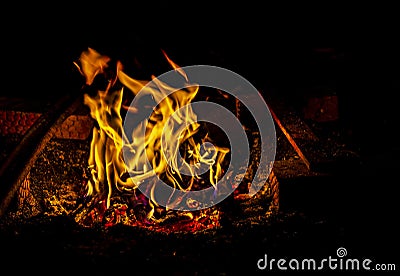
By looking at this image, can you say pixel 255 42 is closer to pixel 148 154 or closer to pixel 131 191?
pixel 148 154

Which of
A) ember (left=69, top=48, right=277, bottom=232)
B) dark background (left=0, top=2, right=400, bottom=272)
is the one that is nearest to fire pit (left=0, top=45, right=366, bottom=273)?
ember (left=69, top=48, right=277, bottom=232)

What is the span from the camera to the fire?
2934 mm

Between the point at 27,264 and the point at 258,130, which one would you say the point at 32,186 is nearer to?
the point at 27,264

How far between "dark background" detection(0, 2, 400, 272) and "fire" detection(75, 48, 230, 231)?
147mm

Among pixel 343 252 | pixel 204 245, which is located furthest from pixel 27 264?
pixel 343 252

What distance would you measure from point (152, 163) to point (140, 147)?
0.14 meters

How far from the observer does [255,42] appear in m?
3.07

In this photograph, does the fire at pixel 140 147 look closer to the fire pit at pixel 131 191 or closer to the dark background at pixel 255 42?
the fire pit at pixel 131 191

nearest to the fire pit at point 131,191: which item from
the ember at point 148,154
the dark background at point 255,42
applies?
the ember at point 148,154

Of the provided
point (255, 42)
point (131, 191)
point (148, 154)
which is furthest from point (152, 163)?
point (255, 42)

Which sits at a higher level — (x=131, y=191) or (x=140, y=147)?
(x=140, y=147)

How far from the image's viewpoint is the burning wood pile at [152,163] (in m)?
2.90

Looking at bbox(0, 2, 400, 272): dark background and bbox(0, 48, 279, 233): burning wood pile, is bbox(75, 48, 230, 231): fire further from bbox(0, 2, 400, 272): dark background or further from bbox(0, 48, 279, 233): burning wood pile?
bbox(0, 2, 400, 272): dark background

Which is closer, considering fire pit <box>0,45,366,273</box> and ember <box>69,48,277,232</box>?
fire pit <box>0,45,366,273</box>
